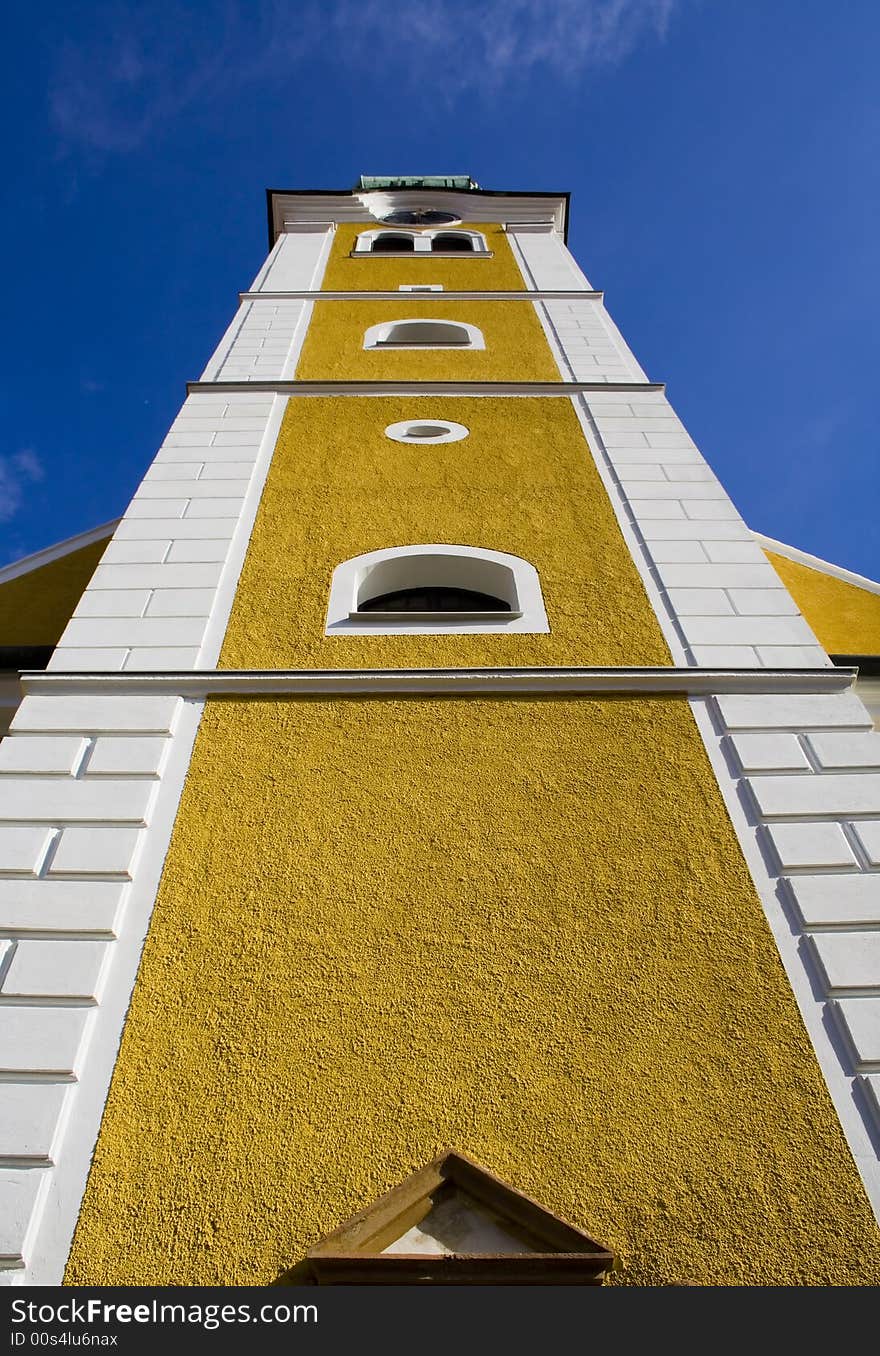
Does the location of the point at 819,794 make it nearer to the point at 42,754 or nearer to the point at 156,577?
the point at 42,754

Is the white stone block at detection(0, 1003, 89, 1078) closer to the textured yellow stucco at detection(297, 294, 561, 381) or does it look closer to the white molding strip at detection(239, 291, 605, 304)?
the textured yellow stucco at detection(297, 294, 561, 381)

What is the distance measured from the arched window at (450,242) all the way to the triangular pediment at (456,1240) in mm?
14135

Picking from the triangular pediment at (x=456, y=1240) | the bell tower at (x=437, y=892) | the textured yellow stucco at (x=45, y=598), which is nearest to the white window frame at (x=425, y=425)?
the bell tower at (x=437, y=892)

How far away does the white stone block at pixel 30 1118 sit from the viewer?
3.00m

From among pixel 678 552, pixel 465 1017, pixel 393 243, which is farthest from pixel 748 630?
pixel 393 243

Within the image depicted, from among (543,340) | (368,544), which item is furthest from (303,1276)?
(543,340)

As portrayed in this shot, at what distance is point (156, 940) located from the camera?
3.63 metres

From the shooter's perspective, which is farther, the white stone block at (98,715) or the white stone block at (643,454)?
the white stone block at (643,454)

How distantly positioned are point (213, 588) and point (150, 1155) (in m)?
3.15

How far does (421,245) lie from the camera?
48.1ft

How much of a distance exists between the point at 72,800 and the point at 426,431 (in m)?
4.38

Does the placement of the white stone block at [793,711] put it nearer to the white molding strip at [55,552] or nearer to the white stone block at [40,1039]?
the white stone block at [40,1039]

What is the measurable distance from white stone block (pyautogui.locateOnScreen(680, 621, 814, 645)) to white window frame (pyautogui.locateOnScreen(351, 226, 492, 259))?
9.27 meters

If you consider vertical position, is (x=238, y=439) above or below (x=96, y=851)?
above
